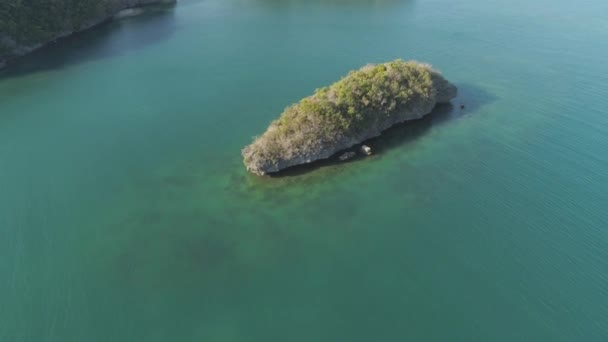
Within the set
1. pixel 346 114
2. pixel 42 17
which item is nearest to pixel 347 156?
pixel 346 114

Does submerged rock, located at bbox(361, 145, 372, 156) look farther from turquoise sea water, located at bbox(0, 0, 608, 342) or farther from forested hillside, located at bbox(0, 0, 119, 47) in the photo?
forested hillside, located at bbox(0, 0, 119, 47)

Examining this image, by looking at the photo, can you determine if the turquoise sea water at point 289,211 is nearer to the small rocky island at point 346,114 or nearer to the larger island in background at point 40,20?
the small rocky island at point 346,114

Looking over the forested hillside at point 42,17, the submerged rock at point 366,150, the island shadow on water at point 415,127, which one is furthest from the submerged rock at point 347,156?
the forested hillside at point 42,17

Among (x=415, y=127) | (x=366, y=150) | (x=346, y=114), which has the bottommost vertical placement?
(x=366, y=150)

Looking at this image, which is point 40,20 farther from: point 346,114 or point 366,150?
point 366,150

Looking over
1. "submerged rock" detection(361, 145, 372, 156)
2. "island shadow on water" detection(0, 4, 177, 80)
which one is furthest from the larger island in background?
"submerged rock" detection(361, 145, 372, 156)

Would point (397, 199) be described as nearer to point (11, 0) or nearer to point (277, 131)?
point (277, 131)

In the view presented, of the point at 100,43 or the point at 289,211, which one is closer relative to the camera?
the point at 289,211
